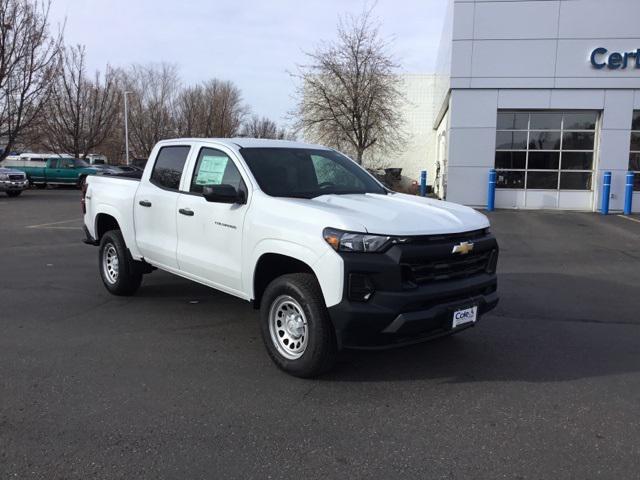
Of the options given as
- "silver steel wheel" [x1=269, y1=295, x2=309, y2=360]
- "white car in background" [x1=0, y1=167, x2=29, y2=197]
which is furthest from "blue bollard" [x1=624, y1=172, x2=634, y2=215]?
"white car in background" [x1=0, y1=167, x2=29, y2=197]

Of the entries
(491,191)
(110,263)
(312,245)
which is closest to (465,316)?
(312,245)

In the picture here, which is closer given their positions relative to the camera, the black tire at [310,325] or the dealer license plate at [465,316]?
the black tire at [310,325]

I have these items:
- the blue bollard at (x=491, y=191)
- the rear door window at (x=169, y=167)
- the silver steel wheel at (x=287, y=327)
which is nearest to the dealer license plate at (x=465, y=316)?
the silver steel wheel at (x=287, y=327)

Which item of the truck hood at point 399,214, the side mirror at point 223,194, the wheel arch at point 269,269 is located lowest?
the wheel arch at point 269,269

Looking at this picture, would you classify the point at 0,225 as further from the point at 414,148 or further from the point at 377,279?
the point at 414,148

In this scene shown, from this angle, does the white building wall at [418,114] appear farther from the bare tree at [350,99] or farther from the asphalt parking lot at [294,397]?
the asphalt parking lot at [294,397]

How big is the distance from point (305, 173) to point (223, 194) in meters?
1.05

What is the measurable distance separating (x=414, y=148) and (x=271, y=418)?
4262cm

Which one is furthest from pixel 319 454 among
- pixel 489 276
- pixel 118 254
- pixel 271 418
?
pixel 118 254

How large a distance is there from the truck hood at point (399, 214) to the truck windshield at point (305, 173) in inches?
12.1

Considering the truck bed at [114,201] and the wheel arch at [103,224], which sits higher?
the truck bed at [114,201]

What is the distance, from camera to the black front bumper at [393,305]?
Result: 402cm

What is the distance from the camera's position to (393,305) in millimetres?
4020

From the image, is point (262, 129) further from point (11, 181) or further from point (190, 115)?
point (11, 181)
